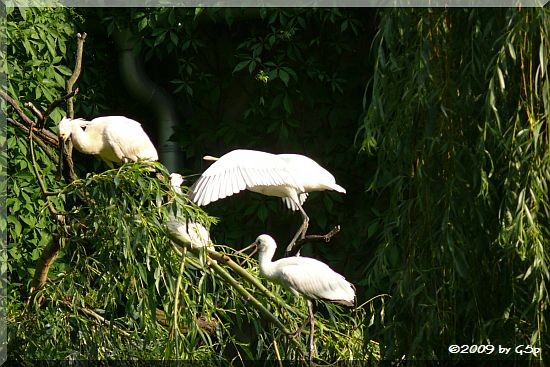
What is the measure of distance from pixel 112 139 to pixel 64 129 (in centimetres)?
25

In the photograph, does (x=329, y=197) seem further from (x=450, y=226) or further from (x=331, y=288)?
(x=450, y=226)

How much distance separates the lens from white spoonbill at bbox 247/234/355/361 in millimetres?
3582

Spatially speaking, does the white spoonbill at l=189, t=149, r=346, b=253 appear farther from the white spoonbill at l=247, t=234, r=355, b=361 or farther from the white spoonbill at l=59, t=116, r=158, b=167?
the white spoonbill at l=59, t=116, r=158, b=167

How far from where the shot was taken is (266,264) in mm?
3689

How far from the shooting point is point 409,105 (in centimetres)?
287

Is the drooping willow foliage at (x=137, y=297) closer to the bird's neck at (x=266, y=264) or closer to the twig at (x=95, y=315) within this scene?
the twig at (x=95, y=315)

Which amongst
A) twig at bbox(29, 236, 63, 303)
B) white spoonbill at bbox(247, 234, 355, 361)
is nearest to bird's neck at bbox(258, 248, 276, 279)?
white spoonbill at bbox(247, 234, 355, 361)

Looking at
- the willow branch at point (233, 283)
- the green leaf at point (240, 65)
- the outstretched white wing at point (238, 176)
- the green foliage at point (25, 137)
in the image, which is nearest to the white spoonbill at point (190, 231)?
the willow branch at point (233, 283)

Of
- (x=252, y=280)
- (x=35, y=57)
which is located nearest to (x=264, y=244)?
(x=252, y=280)

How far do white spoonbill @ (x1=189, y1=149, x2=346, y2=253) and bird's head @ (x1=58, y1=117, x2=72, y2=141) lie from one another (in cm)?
60

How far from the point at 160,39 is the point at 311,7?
2.94ft

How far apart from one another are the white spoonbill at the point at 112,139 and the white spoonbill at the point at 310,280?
73 cm

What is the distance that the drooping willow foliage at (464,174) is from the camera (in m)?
2.67

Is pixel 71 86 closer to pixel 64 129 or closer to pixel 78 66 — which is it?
pixel 78 66
